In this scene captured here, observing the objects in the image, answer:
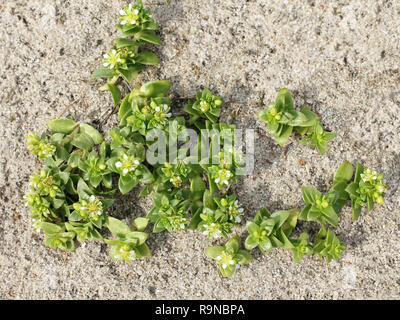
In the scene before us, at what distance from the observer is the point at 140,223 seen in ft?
11.1

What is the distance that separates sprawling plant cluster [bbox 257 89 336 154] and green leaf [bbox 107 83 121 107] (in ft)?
3.33

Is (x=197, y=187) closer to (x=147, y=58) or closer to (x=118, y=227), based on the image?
(x=118, y=227)

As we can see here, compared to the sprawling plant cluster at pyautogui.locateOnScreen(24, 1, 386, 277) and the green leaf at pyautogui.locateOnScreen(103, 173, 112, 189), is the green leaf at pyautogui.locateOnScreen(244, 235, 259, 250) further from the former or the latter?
the green leaf at pyautogui.locateOnScreen(103, 173, 112, 189)

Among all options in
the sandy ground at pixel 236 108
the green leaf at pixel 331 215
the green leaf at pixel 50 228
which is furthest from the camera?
the sandy ground at pixel 236 108

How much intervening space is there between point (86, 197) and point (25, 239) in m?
0.62

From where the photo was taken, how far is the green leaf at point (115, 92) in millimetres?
3385

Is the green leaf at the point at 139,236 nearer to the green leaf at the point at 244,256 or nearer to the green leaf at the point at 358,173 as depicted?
the green leaf at the point at 244,256

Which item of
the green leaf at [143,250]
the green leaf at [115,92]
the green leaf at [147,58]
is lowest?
the green leaf at [143,250]

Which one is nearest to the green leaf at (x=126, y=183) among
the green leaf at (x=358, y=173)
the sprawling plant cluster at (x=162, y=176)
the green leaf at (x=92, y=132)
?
the sprawling plant cluster at (x=162, y=176)

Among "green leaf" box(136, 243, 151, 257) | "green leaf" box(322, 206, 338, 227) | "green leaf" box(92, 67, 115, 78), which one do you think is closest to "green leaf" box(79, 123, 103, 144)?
"green leaf" box(92, 67, 115, 78)

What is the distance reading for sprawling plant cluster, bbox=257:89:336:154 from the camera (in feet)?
10.7

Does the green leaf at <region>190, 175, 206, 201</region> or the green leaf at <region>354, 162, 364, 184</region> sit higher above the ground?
the green leaf at <region>354, 162, 364, 184</region>

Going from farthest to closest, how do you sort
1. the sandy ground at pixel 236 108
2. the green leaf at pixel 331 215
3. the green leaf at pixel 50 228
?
the sandy ground at pixel 236 108 < the green leaf at pixel 50 228 < the green leaf at pixel 331 215

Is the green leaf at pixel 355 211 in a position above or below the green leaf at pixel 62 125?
below
